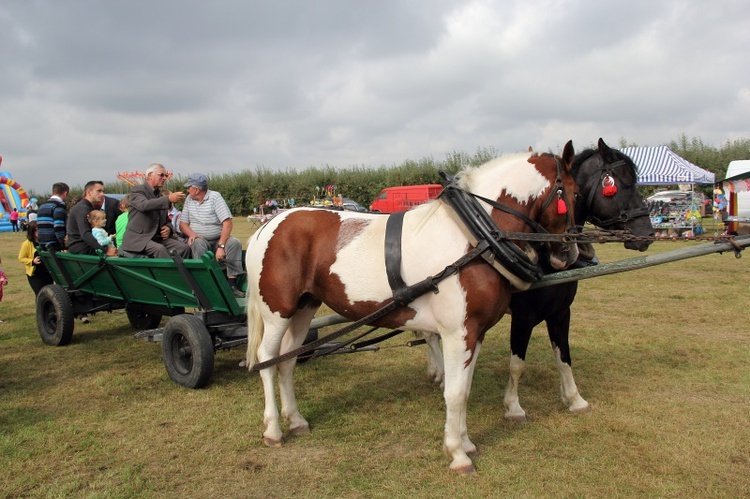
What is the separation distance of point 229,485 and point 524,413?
222cm

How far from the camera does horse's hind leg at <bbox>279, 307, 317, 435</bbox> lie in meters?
4.14

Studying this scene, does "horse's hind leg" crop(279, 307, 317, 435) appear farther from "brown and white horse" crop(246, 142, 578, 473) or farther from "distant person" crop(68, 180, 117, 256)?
"distant person" crop(68, 180, 117, 256)

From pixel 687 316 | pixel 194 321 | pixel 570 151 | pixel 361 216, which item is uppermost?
pixel 570 151

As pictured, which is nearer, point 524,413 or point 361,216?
point 361,216

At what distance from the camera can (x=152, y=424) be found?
4.23 meters

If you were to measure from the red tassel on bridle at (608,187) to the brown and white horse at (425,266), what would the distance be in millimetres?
366

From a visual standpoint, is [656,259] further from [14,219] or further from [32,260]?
[14,219]

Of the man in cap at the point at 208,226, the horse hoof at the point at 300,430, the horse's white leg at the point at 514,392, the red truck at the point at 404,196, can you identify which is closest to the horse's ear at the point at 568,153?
the horse's white leg at the point at 514,392

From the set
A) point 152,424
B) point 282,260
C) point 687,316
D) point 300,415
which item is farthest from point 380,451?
point 687,316

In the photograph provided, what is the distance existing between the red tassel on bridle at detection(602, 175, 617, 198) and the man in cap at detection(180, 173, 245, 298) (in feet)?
11.1

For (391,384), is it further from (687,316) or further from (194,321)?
(687,316)

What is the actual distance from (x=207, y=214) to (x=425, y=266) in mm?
2920

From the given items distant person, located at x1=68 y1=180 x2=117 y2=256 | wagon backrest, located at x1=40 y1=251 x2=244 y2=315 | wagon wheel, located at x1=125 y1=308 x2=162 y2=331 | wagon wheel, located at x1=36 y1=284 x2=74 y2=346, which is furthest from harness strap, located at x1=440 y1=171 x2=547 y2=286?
wagon wheel, located at x1=125 y1=308 x2=162 y2=331

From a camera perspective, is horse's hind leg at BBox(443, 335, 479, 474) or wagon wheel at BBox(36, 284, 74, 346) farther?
wagon wheel at BBox(36, 284, 74, 346)
